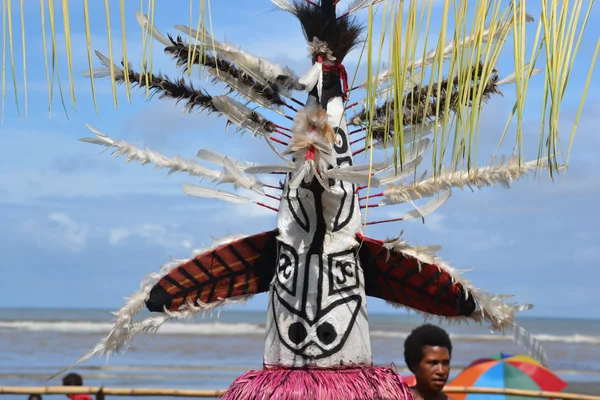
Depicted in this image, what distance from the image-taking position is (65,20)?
4.95 ft

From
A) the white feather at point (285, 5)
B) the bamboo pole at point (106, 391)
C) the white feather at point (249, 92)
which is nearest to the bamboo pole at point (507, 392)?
the bamboo pole at point (106, 391)

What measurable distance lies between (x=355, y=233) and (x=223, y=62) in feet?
2.23

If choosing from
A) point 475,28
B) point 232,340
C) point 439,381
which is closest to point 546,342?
point 232,340

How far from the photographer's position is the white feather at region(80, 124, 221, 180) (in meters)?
2.88

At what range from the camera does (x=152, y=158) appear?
9.50 feet

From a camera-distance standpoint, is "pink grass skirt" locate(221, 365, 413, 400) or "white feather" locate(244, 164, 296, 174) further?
"pink grass skirt" locate(221, 365, 413, 400)

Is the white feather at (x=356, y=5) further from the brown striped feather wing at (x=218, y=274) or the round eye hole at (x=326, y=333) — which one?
the round eye hole at (x=326, y=333)

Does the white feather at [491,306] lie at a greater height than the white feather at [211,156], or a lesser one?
lesser

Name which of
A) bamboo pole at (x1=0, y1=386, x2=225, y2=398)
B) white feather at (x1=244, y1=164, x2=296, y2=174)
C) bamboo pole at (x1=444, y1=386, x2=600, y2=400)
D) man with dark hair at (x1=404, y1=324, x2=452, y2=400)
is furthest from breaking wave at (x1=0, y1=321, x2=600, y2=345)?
white feather at (x1=244, y1=164, x2=296, y2=174)

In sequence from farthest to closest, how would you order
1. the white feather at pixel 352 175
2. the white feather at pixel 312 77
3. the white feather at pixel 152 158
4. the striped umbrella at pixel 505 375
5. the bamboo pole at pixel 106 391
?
the striped umbrella at pixel 505 375 → the bamboo pole at pixel 106 391 → the white feather at pixel 152 158 → the white feather at pixel 312 77 → the white feather at pixel 352 175

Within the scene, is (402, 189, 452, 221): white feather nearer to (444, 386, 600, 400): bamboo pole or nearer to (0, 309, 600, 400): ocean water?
(444, 386, 600, 400): bamboo pole

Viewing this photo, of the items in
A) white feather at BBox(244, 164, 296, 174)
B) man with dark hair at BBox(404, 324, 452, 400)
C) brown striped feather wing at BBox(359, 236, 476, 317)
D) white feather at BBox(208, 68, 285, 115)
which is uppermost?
white feather at BBox(208, 68, 285, 115)

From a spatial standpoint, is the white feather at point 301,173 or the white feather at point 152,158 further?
the white feather at point 152,158

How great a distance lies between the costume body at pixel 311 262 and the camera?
2.64 meters
